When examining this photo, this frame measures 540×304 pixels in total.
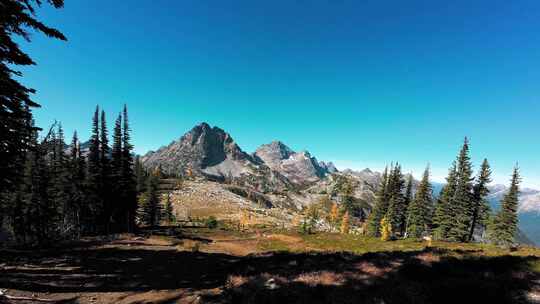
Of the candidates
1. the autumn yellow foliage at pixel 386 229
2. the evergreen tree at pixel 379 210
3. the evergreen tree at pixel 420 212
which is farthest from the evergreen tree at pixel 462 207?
the evergreen tree at pixel 379 210

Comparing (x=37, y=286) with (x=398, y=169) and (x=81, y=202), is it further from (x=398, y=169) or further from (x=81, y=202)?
(x=398, y=169)

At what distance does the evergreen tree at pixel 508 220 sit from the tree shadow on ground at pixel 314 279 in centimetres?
4442

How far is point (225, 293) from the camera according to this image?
1072 centimetres

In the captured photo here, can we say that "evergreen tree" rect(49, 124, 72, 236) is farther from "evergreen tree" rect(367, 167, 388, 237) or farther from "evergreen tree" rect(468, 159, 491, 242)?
"evergreen tree" rect(468, 159, 491, 242)

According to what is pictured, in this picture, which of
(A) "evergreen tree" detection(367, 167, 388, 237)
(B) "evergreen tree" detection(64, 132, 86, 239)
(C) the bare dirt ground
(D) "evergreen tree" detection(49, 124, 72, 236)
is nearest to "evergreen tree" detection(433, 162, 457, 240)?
(A) "evergreen tree" detection(367, 167, 388, 237)

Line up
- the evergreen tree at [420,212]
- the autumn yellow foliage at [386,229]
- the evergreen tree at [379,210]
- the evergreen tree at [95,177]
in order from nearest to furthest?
the evergreen tree at [95,177]
the autumn yellow foliage at [386,229]
the evergreen tree at [420,212]
the evergreen tree at [379,210]

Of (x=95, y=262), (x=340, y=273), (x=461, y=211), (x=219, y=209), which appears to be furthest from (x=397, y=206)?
(x=219, y=209)

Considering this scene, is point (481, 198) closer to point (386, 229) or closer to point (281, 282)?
point (386, 229)

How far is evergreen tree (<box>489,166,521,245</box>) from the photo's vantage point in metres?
44.2

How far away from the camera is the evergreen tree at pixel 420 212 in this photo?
180 ft

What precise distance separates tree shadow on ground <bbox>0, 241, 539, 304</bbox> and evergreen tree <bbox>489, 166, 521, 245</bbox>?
44420 mm

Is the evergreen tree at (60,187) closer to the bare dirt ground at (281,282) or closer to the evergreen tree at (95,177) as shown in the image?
the evergreen tree at (95,177)

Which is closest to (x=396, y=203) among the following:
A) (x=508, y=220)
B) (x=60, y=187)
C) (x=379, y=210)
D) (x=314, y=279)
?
(x=379, y=210)

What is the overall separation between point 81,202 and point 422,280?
52.1 m
